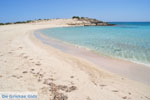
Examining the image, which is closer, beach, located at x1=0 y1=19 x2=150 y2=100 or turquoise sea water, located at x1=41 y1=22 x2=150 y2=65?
beach, located at x1=0 y1=19 x2=150 y2=100

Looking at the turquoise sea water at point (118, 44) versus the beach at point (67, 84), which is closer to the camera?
the beach at point (67, 84)

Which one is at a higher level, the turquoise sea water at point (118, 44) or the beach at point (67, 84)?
the turquoise sea water at point (118, 44)

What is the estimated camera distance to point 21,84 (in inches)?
118

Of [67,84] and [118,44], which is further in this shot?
[118,44]

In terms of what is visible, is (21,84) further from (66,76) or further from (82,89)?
Answer: (82,89)

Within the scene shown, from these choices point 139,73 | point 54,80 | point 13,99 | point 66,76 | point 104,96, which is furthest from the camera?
point 139,73

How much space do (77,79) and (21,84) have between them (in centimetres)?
160

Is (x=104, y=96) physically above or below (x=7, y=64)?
below

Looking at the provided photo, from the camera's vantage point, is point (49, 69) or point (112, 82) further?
point (49, 69)

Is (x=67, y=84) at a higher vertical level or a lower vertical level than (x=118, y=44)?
lower

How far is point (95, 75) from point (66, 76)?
3.37 feet

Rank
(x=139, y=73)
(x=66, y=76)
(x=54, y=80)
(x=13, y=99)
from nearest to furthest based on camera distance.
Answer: (x=13, y=99)
(x=54, y=80)
(x=66, y=76)
(x=139, y=73)

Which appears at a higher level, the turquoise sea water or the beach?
the turquoise sea water

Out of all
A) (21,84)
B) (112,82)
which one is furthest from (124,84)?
(21,84)
